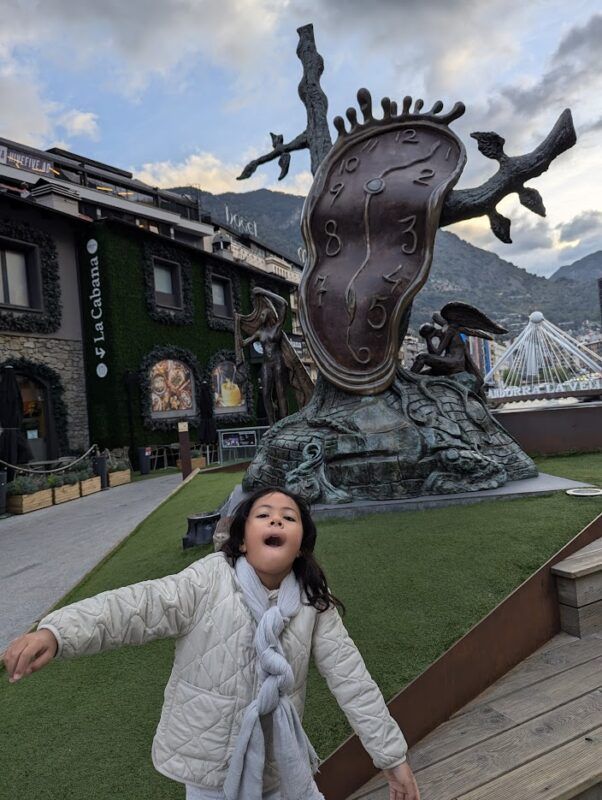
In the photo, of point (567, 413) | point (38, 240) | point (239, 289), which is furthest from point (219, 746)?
point (239, 289)

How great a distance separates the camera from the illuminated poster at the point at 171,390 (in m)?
18.8

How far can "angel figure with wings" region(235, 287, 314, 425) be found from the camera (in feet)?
28.4

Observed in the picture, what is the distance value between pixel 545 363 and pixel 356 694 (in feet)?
102

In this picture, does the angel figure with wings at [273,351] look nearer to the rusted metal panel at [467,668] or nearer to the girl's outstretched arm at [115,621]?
the rusted metal panel at [467,668]

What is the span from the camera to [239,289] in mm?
23766

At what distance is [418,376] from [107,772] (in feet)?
18.9

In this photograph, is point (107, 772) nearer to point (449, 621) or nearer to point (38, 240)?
point (449, 621)

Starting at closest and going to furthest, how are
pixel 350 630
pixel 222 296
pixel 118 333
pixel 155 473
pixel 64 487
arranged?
pixel 350 630, pixel 64 487, pixel 155 473, pixel 118 333, pixel 222 296

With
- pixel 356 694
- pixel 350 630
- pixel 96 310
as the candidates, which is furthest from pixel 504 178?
pixel 96 310

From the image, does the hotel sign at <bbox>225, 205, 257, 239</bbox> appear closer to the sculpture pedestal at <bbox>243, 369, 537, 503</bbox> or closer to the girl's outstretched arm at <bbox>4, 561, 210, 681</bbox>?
the sculpture pedestal at <bbox>243, 369, 537, 503</bbox>

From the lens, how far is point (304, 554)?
197cm

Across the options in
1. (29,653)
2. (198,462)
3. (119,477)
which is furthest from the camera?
(198,462)

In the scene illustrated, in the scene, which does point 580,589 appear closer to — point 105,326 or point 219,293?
point 105,326

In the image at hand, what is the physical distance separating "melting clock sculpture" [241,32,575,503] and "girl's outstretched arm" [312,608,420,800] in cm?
439
